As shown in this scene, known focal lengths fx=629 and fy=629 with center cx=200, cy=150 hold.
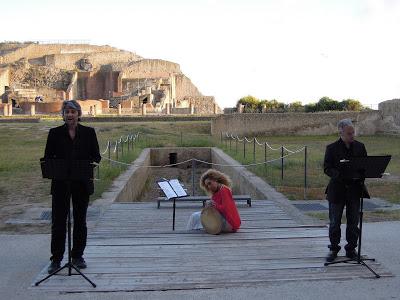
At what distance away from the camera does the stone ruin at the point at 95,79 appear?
72000 mm

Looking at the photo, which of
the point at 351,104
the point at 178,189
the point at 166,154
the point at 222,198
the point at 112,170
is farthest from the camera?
the point at 351,104

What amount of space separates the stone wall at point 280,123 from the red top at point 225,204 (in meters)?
29.2

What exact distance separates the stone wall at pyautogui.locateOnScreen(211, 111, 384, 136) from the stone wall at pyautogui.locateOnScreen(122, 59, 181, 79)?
48.5 metres

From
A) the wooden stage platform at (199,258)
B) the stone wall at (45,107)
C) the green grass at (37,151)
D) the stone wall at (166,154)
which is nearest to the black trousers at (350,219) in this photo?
the wooden stage platform at (199,258)

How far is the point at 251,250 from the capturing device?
296 inches

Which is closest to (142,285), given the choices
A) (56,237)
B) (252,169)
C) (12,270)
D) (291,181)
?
(56,237)

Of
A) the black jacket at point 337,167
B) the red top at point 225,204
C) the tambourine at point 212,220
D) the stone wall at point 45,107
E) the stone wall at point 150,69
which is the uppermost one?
the stone wall at point 150,69

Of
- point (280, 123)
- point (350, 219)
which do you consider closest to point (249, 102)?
point (280, 123)

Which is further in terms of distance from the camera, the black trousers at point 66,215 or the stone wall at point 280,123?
the stone wall at point 280,123

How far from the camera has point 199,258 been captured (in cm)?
716

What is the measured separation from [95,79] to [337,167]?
80525 mm

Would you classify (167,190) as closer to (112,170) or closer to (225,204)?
(225,204)

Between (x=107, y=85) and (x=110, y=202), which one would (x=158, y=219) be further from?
(x=107, y=85)

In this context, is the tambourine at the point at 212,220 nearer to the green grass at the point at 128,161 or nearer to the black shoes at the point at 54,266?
the black shoes at the point at 54,266
